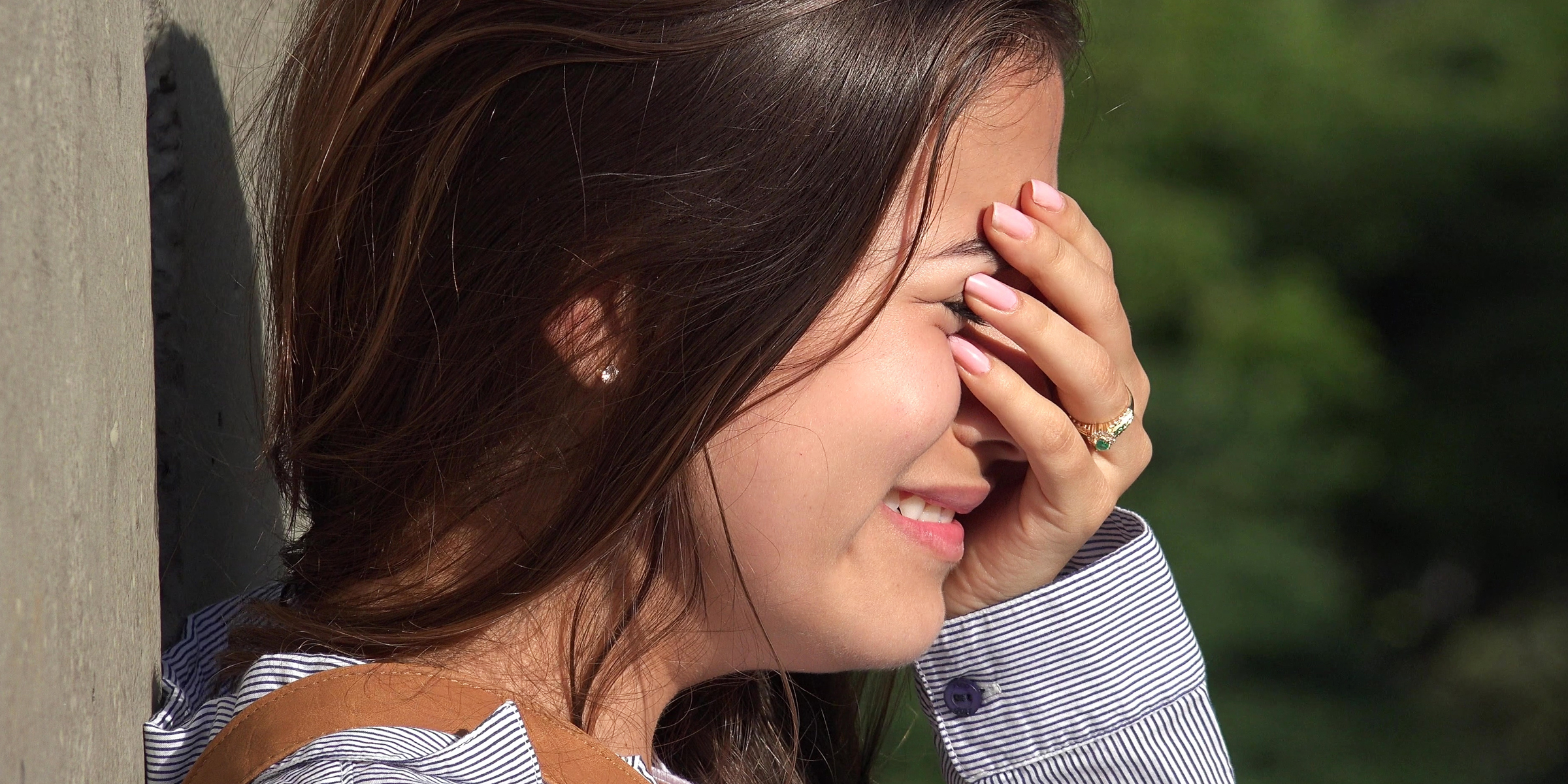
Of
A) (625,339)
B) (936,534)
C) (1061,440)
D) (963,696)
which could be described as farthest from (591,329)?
(963,696)

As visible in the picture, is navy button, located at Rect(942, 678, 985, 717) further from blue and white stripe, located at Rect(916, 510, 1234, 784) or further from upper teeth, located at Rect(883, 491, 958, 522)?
upper teeth, located at Rect(883, 491, 958, 522)

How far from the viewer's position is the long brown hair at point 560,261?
53.6 inches

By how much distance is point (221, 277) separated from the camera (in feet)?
5.21

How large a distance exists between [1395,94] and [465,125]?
194 inches

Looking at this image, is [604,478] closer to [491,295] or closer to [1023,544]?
[491,295]

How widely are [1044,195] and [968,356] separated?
191 millimetres

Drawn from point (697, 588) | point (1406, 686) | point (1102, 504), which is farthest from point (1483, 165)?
point (697, 588)

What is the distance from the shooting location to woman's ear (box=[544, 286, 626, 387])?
1.41 meters

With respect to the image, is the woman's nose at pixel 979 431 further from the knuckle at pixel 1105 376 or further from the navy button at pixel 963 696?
the navy button at pixel 963 696

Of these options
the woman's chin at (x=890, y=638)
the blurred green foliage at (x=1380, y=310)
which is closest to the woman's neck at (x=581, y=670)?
the woman's chin at (x=890, y=638)

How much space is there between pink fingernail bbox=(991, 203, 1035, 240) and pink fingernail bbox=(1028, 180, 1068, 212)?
3 cm

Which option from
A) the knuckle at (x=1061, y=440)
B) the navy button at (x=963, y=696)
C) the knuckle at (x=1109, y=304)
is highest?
the knuckle at (x=1109, y=304)

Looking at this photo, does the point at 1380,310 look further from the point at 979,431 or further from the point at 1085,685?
the point at 979,431

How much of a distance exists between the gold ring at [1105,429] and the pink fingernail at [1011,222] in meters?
0.34
